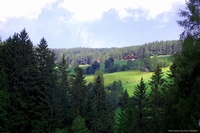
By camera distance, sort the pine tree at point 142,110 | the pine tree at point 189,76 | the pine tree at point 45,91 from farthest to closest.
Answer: the pine tree at point 45,91
the pine tree at point 142,110
the pine tree at point 189,76

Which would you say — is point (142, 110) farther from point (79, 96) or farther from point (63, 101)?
point (63, 101)

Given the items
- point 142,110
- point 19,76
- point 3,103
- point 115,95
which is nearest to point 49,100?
point 19,76

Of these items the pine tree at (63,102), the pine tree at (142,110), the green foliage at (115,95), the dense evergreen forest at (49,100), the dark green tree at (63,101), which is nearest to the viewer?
the dense evergreen forest at (49,100)

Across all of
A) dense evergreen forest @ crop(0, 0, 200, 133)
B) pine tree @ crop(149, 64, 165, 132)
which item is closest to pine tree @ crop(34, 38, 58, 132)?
dense evergreen forest @ crop(0, 0, 200, 133)

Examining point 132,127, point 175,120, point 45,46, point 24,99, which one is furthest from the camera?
point 45,46

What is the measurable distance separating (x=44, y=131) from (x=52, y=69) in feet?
41.8

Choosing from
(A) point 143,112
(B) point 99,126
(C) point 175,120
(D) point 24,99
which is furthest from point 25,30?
(C) point 175,120

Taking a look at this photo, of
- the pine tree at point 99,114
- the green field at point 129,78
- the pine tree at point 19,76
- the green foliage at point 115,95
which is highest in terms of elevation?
the pine tree at point 19,76

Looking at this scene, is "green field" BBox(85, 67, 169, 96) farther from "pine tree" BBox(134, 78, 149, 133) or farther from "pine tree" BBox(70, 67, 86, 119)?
"pine tree" BBox(134, 78, 149, 133)

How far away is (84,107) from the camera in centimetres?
4747

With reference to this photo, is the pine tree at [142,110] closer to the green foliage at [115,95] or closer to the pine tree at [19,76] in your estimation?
the pine tree at [19,76]

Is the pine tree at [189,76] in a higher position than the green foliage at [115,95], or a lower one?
higher

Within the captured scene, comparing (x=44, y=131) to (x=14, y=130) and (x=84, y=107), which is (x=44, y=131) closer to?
(x=14, y=130)

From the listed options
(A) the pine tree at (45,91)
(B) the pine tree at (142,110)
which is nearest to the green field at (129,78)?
(A) the pine tree at (45,91)
